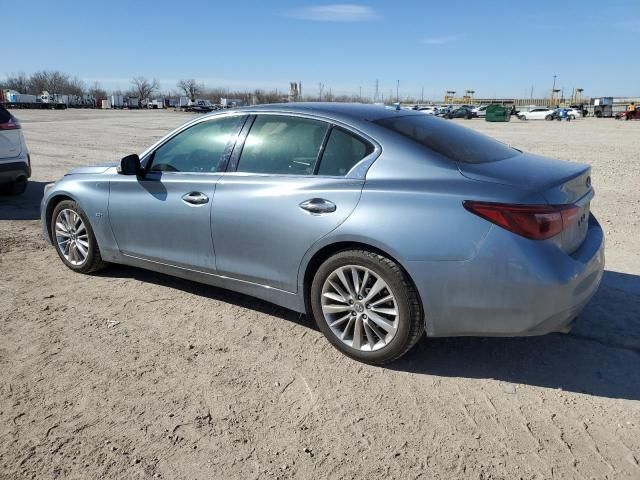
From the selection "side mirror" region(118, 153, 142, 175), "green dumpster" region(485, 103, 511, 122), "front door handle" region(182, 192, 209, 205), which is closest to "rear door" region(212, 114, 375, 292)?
"front door handle" region(182, 192, 209, 205)

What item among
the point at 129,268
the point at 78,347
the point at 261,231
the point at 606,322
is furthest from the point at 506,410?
the point at 129,268

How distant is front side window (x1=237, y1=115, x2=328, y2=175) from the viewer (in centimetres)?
360

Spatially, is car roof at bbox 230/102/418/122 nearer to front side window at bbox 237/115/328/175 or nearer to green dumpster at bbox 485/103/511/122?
front side window at bbox 237/115/328/175

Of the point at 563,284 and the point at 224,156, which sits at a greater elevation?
the point at 224,156

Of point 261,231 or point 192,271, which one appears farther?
point 192,271

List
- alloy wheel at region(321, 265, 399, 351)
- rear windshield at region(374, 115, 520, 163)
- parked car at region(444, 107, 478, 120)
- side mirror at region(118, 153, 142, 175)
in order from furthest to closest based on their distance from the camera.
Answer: parked car at region(444, 107, 478, 120)
side mirror at region(118, 153, 142, 175)
rear windshield at region(374, 115, 520, 163)
alloy wheel at region(321, 265, 399, 351)

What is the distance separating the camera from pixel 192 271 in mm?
4117

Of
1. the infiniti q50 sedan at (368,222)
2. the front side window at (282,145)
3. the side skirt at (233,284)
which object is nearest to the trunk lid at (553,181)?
the infiniti q50 sedan at (368,222)

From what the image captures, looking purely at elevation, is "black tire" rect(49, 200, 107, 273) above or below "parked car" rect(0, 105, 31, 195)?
below

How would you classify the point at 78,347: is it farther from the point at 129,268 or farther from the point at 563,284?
the point at 563,284

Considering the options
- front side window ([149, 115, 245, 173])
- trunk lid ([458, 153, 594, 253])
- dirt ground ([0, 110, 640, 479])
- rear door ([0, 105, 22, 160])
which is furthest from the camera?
rear door ([0, 105, 22, 160])

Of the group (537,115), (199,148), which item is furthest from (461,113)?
(199,148)

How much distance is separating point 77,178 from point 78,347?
6.40 feet

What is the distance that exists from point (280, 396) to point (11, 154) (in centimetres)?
672
